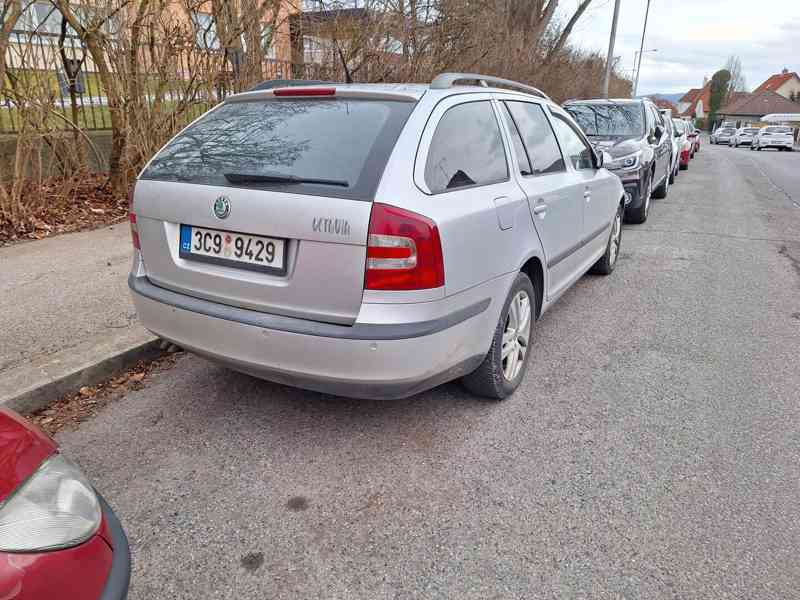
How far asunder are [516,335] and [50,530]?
260cm

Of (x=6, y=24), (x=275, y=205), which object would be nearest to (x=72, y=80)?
(x=6, y=24)

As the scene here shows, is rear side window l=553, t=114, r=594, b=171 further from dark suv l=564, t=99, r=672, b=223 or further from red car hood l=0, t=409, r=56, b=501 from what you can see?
red car hood l=0, t=409, r=56, b=501

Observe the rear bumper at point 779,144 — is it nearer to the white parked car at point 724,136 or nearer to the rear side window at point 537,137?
the white parked car at point 724,136

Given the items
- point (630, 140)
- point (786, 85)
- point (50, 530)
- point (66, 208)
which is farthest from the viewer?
point (786, 85)

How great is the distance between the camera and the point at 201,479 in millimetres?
2697

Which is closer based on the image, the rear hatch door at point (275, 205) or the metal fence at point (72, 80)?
the rear hatch door at point (275, 205)

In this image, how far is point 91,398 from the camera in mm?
3424

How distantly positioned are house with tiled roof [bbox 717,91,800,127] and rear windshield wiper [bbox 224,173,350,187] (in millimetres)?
93917

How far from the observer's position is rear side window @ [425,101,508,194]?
279 cm

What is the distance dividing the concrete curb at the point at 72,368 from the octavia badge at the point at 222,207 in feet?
4.81

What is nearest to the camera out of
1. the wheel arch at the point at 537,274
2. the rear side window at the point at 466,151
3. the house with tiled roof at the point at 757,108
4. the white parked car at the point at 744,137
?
the rear side window at the point at 466,151

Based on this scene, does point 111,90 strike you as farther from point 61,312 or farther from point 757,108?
point 757,108

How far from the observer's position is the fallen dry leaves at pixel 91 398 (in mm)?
3174

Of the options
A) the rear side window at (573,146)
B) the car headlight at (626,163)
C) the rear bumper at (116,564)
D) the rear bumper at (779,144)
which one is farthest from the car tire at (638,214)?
the rear bumper at (779,144)
